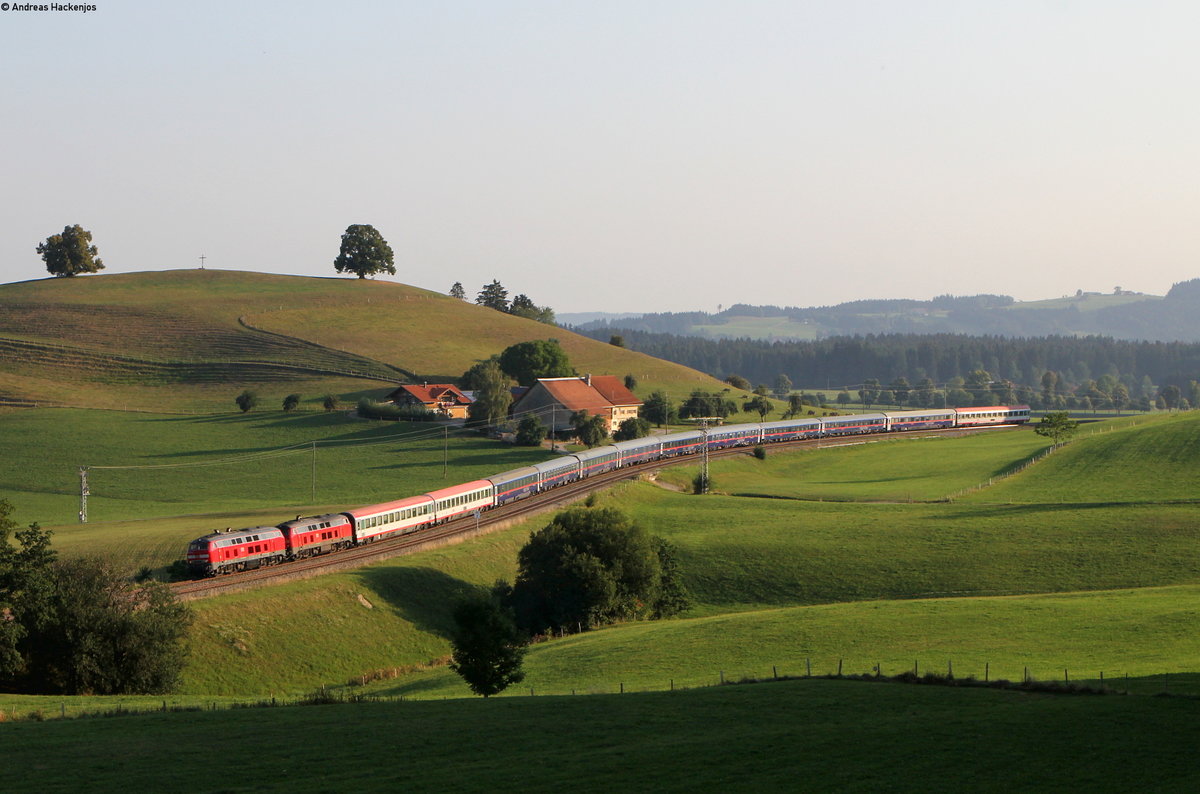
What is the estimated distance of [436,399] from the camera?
132 meters

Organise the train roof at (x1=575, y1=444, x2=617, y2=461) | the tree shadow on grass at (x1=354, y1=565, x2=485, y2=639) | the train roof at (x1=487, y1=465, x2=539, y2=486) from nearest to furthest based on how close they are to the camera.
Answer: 1. the tree shadow on grass at (x1=354, y1=565, x2=485, y2=639)
2. the train roof at (x1=487, y1=465, x2=539, y2=486)
3. the train roof at (x1=575, y1=444, x2=617, y2=461)

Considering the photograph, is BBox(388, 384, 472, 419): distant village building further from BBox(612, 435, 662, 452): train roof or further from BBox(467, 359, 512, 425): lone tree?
BBox(612, 435, 662, 452): train roof

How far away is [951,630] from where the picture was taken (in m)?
47.0

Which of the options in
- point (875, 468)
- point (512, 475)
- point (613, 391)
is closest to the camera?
point (512, 475)

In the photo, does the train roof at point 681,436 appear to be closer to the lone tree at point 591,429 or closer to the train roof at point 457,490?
the lone tree at point 591,429

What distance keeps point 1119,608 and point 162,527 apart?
177ft

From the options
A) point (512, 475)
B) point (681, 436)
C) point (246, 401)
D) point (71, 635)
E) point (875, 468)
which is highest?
point (246, 401)

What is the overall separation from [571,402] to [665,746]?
101596mm

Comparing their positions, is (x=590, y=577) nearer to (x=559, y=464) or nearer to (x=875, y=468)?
(x=559, y=464)

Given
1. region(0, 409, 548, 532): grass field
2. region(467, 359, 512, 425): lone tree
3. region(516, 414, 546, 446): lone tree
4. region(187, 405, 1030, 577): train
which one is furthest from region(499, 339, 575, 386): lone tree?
region(187, 405, 1030, 577): train

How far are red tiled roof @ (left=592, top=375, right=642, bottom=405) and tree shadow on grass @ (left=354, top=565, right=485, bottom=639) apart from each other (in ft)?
238

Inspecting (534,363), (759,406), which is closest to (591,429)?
(534,363)

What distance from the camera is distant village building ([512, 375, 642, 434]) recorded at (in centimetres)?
12612

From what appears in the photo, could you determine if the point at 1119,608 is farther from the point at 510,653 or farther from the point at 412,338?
the point at 412,338
